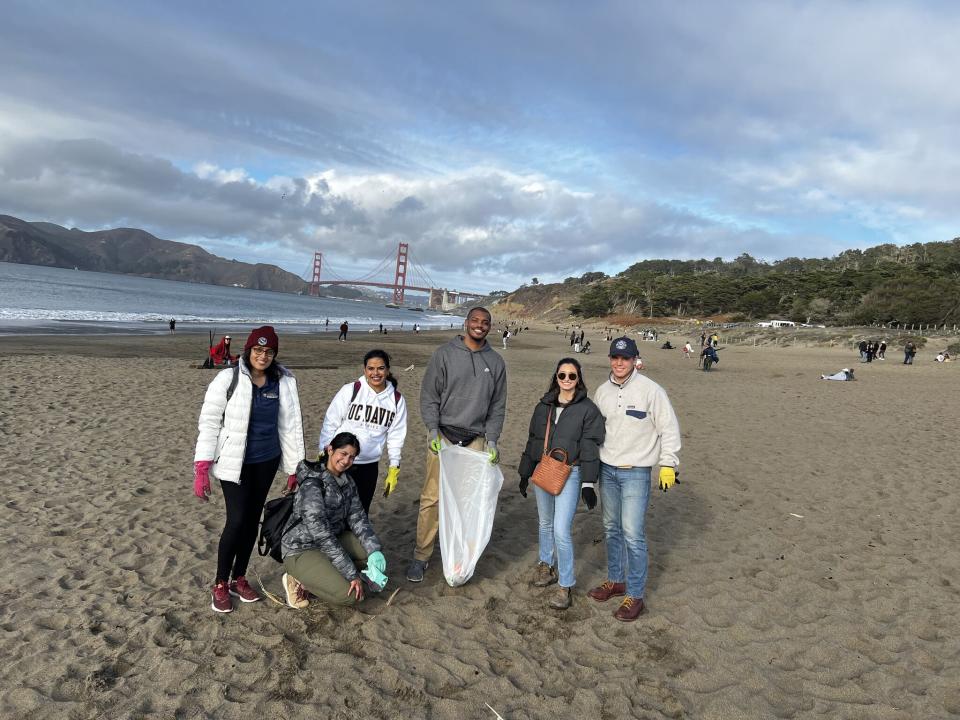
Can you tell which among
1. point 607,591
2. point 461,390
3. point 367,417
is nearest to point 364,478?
point 367,417

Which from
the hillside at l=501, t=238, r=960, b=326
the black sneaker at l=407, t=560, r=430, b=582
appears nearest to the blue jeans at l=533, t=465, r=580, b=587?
the black sneaker at l=407, t=560, r=430, b=582

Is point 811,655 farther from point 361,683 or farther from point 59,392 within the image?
point 59,392

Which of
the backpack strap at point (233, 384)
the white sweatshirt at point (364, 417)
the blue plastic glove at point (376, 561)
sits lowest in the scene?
the blue plastic glove at point (376, 561)

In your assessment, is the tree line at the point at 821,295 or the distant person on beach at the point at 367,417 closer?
the distant person on beach at the point at 367,417

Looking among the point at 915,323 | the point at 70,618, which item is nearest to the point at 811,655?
the point at 70,618

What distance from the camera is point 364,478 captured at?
394 centimetres

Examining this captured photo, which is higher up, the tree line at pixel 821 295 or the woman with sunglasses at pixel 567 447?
the tree line at pixel 821 295

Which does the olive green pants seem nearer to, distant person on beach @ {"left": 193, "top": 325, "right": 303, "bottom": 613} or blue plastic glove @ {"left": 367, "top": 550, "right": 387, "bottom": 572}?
blue plastic glove @ {"left": 367, "top": 550, "right": 387, "bottom": 572}

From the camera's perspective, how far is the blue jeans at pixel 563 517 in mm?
3750

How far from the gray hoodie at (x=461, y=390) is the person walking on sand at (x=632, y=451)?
2.51 ft

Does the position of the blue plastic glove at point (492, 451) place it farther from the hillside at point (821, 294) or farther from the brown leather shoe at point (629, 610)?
the hillside at point (821, 294)

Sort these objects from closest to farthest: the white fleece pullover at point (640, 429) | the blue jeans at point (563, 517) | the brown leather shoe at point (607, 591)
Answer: the white fleece pullover at point (640, 429) → the blue jeans at point (563, 517) → the brown leather shoe at point (607, 591)

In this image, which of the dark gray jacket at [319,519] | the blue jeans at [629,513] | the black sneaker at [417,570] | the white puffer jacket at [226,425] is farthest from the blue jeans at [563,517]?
the white puffer jacket at [226,425]

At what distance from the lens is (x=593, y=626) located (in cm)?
373
